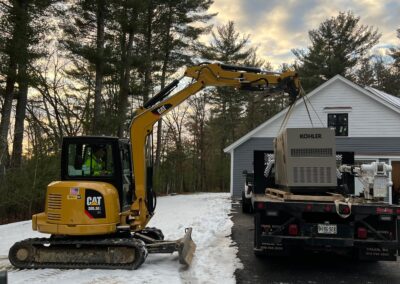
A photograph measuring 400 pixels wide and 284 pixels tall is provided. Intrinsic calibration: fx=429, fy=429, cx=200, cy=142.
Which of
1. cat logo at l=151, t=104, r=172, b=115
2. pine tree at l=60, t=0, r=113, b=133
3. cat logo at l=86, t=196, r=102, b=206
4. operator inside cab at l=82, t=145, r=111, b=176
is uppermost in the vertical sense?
pine tree at l=60, t=0, r=113, b=133

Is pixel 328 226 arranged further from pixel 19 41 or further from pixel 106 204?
pixel 19 41

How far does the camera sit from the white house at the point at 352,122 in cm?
2159

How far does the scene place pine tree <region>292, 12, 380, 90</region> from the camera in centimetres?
3759

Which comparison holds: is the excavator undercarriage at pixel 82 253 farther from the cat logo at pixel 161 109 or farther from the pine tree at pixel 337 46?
the pine tree at pixel 337 46

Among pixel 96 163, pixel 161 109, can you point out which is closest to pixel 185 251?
pixel 96 163

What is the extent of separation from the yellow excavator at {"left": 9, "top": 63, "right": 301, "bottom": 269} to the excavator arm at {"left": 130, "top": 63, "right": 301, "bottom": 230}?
0.06ft

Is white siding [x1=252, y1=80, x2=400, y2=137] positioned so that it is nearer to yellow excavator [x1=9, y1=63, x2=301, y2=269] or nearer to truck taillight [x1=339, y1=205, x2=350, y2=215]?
yellow excavator [x1=9, y1=63, x2=301, y2=269]

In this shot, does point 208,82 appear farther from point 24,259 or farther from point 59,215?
point 24,259

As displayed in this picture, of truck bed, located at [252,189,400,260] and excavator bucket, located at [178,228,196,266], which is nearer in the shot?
truck bed, located at [252,189,400,260]

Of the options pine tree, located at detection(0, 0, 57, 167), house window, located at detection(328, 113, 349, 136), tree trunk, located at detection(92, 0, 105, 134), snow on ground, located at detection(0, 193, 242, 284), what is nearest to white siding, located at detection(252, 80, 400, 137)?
house window, located at detection(328, 113, 349, 136)

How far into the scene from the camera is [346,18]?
38.1 m

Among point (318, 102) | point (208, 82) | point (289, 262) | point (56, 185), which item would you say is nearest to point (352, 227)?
point (289, 262)

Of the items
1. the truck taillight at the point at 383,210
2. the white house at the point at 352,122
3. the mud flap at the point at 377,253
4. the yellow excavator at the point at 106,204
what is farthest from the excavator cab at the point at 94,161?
the white house at the point at 352,122

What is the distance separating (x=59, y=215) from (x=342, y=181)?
19.8 ft
